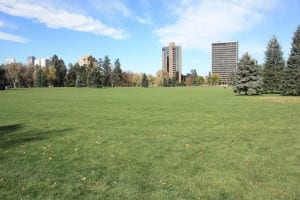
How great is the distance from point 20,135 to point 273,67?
50.8 m

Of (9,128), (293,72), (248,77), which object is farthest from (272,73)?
(9,128)

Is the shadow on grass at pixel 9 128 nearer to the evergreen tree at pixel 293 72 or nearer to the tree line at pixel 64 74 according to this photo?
the evergreen tree at pixel 293 72

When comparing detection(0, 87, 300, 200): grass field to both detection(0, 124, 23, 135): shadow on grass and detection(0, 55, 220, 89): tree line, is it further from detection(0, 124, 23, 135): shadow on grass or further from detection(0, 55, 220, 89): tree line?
detection(0, 55, 220, 89): tree line

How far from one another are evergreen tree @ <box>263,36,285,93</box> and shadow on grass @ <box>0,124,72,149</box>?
1877 inches

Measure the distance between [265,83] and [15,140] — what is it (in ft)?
167

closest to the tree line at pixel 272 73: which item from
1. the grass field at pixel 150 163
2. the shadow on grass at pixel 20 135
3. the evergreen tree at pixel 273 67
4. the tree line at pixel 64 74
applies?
the evergreen tree at pixel 273 67

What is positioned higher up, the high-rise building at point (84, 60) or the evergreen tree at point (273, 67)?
Result: the high-rise building at point (84, 60)

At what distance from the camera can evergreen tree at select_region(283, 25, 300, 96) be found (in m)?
45.5

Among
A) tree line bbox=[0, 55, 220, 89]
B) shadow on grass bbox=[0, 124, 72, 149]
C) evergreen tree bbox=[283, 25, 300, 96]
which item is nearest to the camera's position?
shadow on grass bbox=[0, 124, 72, 149]

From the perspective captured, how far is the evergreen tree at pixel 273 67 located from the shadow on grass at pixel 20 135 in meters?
47.7

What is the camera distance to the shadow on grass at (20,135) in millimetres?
10867

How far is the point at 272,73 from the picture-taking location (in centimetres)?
5469

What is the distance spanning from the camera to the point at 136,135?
12148mm

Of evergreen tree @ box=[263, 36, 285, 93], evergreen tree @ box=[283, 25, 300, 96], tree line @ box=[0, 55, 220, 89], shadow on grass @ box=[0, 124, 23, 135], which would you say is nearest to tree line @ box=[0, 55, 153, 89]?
tree line @ box=[0, 55, 220, 89]
